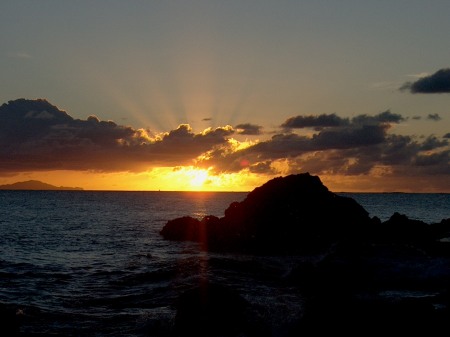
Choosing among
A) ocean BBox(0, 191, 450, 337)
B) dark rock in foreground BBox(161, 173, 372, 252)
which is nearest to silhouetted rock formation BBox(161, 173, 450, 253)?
dark rock in foreground BBox(161, 173, 372, 252)

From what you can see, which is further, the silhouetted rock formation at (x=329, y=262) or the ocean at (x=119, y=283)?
the ocean at (x=119, y=283)

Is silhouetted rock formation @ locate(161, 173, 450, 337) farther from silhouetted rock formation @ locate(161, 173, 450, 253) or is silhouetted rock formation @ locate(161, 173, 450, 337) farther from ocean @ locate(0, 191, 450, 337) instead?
ocean @ locate(0, 191, 450, 337)

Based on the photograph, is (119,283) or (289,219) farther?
(289,219)

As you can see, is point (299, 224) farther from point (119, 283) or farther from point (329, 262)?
point (119, 283)

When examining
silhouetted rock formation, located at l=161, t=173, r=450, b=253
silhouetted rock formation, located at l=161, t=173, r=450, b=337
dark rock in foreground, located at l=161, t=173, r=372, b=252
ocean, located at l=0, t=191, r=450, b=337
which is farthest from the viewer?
dark rock in foreground, located at l=161, t=173, r=372, b=252

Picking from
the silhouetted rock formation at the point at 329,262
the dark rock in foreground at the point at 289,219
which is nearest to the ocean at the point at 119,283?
the silhouetted rock formation at the point at 329,262

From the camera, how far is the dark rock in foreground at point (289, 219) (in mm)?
49688

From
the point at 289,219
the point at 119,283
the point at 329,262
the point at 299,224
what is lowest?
the point at 119,283

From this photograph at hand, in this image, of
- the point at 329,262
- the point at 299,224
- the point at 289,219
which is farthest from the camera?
the point at 289,219

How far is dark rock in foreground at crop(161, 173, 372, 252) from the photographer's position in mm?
49688

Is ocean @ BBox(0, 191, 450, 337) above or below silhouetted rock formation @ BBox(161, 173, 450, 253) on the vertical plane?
below

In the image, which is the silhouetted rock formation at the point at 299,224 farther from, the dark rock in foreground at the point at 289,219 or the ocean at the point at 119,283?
the ocean at the point at 119,283

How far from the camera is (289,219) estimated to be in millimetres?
50938

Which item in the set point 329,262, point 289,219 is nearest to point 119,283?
point 329,262
